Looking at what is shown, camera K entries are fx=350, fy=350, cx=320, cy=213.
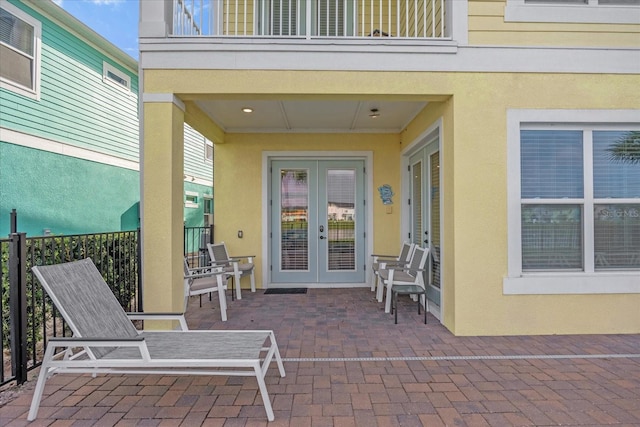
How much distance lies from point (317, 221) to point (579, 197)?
12.8 feet

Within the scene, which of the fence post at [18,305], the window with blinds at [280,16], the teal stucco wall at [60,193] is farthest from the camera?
the teal stucco wall at [60,193]

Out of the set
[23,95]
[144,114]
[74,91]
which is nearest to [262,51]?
[144,114]

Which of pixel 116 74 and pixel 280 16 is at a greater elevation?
pixel 116 74

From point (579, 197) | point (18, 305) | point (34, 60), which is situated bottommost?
point (18, 305)

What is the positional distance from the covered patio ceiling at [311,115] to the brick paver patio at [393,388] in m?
2.90

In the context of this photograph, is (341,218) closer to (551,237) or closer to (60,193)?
(551,237)

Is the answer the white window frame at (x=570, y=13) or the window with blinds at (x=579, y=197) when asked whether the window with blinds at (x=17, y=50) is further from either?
the window with blinds at (x=579, y=197)

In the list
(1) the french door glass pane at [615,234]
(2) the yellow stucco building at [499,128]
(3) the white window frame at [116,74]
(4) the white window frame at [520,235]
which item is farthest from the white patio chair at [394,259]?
(3) the white window frame at [116,74]

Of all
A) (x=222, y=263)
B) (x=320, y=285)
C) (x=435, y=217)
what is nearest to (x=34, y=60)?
(x=222, y=263)

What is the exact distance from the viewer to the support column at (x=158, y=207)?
3848 mm

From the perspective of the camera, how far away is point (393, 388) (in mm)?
2719

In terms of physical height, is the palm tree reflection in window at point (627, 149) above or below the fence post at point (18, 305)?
above

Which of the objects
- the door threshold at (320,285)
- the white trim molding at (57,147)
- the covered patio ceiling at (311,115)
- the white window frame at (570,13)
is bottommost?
the door threshold at (320,285)

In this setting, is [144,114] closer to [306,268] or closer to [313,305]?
[313,305]
